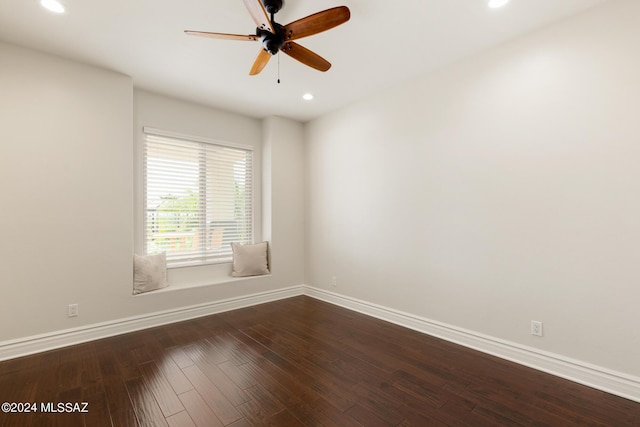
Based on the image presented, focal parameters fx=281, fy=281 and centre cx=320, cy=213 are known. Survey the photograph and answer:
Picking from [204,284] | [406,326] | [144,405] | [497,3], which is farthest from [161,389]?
[497,3]

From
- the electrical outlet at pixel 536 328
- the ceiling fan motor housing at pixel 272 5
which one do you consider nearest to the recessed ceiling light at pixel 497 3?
the ceiling fan motor housing at pixel 272 5

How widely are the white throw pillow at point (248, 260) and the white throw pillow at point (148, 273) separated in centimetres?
99

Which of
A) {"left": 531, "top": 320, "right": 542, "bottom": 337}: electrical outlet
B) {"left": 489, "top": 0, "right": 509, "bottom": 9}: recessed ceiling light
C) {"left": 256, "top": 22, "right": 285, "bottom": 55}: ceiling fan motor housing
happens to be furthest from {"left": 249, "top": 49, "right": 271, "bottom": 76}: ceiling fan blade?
{"left": 531, "top": 320, "right": 542, "bottom": 337}: electrical outlet

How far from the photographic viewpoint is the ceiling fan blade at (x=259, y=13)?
5.79ft

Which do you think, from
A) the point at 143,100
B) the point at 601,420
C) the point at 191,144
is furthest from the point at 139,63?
the point at 601,420

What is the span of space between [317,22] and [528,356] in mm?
3183

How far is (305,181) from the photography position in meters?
4.92

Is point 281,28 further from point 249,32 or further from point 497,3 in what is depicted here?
point 497,3

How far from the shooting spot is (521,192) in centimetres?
254

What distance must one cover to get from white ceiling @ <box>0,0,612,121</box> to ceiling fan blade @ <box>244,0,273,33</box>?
34 cm

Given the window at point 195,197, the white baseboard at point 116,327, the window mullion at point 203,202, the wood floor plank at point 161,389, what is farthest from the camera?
the window mullion at point 203,202

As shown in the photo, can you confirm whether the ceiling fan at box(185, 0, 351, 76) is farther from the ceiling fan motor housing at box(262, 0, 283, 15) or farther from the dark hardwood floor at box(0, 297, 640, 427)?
the dark hardwood floor at box(0, 297, 640, 427)

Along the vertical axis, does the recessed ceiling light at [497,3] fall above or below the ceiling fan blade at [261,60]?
above

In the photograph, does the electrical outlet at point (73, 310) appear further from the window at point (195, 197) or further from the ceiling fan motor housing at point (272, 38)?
the ceiling fan motor housing at point (272, 38)
